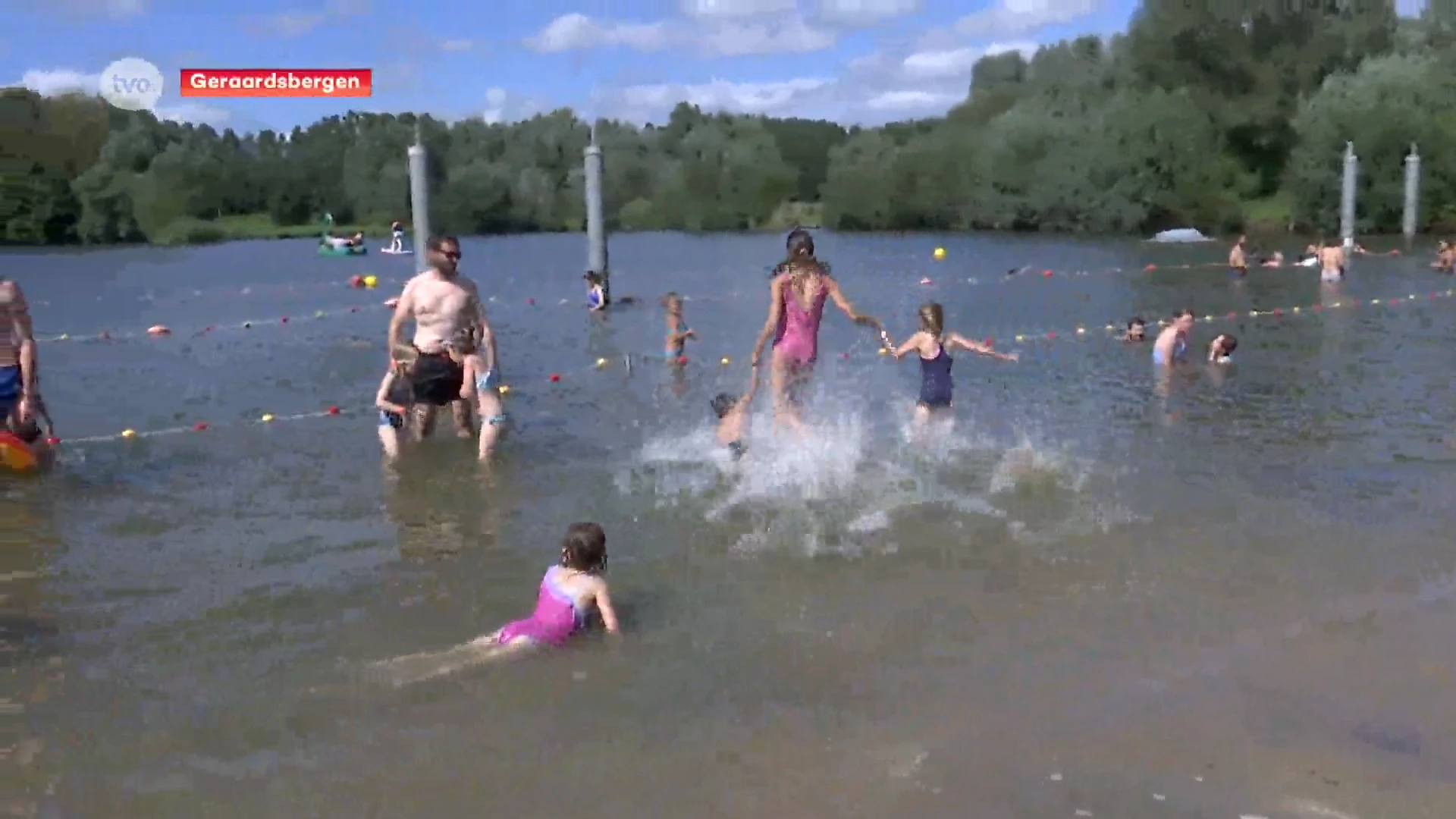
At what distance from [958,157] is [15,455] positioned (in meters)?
70.2

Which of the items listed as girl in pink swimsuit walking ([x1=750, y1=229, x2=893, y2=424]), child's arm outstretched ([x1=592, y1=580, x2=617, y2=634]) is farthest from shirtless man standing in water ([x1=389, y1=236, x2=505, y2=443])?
child's arm outstretched ([x1=592, y1=580, x2=617, y2=634])

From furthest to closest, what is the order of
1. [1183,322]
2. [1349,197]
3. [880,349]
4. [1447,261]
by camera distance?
[1349,197], [1447,261], [880,349], [1183,322]

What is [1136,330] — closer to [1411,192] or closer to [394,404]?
[394,404]

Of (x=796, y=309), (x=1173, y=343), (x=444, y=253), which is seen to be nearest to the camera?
(x=796, y=309)

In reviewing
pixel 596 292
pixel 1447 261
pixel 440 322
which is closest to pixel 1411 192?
pixel 1447 261

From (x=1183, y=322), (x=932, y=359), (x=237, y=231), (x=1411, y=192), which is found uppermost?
(x=237, y=231)

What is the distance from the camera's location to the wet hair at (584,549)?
6477mm

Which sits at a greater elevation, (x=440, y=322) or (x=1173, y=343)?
(x=440, y=322)

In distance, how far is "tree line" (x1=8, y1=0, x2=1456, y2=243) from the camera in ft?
188

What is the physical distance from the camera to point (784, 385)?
389 inches

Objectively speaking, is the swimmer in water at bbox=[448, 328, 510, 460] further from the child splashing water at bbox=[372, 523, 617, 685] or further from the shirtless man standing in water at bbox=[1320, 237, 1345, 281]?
the shirtless man standing in water at bbox=[1320, 237, 1345, 281]

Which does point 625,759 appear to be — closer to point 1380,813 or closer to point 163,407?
point 1380,813

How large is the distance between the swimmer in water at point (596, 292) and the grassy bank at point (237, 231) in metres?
53.5

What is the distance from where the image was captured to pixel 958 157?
76375 mm
